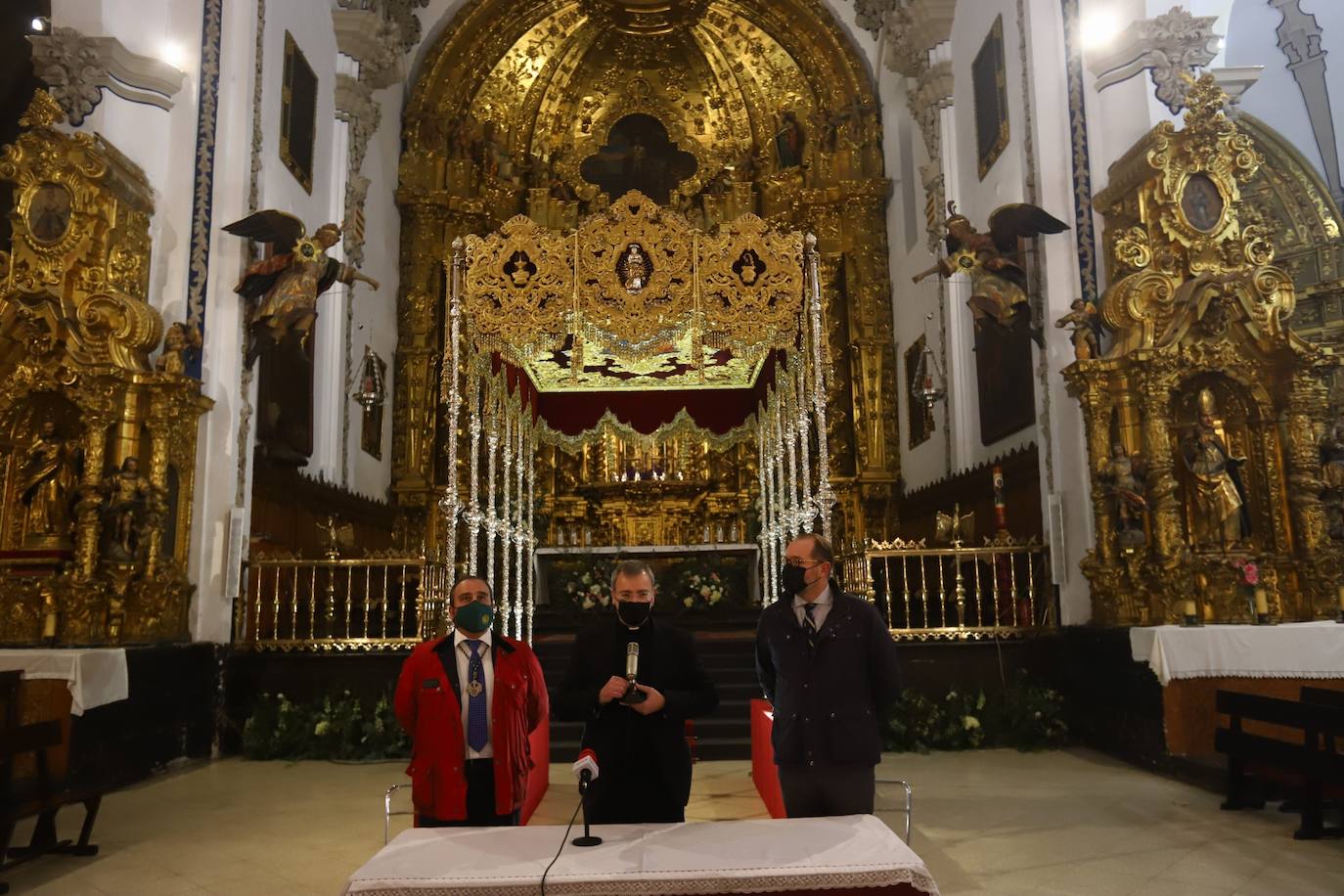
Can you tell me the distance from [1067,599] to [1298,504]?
198 centimetres

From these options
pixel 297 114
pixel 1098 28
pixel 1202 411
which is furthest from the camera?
pixel 297 114

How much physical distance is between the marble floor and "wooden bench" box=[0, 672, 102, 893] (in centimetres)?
10

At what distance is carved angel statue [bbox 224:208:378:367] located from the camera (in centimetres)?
933

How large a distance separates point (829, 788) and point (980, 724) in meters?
5.60

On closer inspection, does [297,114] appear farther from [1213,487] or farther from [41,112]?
[1213,487]

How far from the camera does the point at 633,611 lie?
3533 millimetres

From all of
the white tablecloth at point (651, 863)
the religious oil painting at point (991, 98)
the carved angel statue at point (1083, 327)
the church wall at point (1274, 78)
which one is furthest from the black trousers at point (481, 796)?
the church wall at point (1274, 78)

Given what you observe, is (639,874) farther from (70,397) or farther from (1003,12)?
(1003,12)

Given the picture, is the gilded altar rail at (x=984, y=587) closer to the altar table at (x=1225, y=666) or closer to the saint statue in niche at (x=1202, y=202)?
the altar table at (x=1225, y=666)

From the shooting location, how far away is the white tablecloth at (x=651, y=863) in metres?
2.36

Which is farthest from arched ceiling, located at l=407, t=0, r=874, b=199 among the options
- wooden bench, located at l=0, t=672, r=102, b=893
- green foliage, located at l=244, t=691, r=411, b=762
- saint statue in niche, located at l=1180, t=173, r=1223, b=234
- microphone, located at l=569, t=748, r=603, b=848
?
microphone, located at l=569, t=748, r=603, b=848

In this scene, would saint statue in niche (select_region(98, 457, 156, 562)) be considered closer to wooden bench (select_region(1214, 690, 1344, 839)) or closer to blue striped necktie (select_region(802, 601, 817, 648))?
blue striped necktie (select_region(802, 601, 817, 648))

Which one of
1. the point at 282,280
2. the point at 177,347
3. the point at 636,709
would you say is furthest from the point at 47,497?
the point at 636,709

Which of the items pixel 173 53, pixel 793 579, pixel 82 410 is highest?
pixel 173 53
